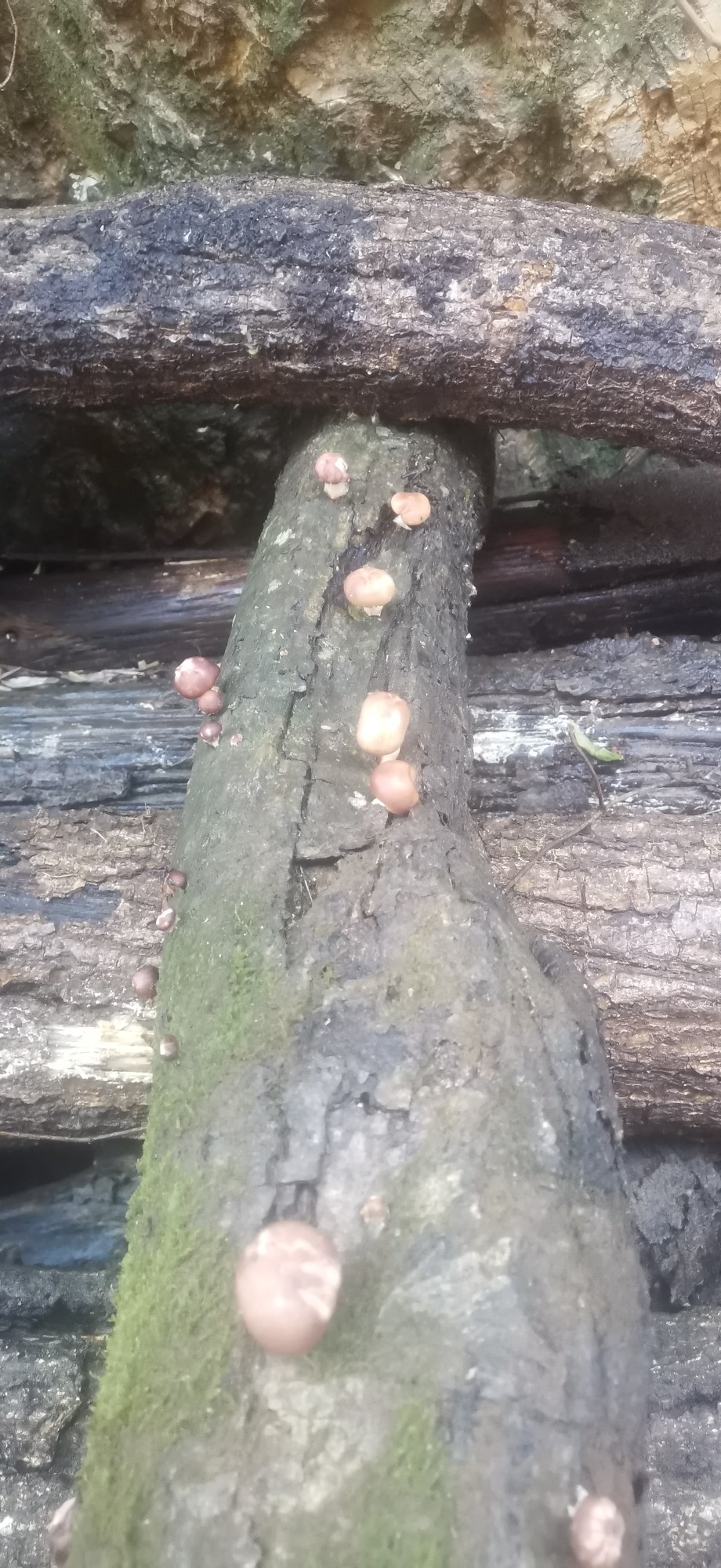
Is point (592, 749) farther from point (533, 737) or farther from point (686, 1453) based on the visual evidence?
point (686, 1453)

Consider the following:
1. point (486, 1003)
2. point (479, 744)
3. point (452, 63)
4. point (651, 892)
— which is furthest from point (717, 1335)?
point (452, 63)

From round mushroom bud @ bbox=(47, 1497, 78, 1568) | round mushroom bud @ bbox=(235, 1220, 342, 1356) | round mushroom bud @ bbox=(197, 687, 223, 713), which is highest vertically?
round mushroom bud @ bbox=(197, 687, 223, 713)

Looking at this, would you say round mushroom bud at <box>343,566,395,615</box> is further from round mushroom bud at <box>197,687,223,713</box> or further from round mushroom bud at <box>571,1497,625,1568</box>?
round mushroom bud at <box>571,1497,625,1568</box>

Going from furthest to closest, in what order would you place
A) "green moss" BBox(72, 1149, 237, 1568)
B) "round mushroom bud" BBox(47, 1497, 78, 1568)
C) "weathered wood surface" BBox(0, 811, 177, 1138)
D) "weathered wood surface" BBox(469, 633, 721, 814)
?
"weathered wood surface" BBox(469, 633, 721, 814) < "weathered wood surface" BBox(0, 811, 177, 1138) < "round mushroom bud" BBox(47, 1497, 78, 1568) < "green moss" BBox(72, 1149, 237, 1568)

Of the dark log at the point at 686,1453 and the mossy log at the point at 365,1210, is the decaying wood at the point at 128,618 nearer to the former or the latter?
the mossy log at the point at 365,1210

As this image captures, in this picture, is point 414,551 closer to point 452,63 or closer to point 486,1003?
point 486,1003

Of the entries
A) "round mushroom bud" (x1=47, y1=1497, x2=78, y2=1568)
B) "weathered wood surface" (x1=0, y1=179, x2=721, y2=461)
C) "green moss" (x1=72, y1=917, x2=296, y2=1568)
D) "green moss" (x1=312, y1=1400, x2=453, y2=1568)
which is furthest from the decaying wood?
"green moss" (x1=312, y1=1400, x2=453, y2=1568)
